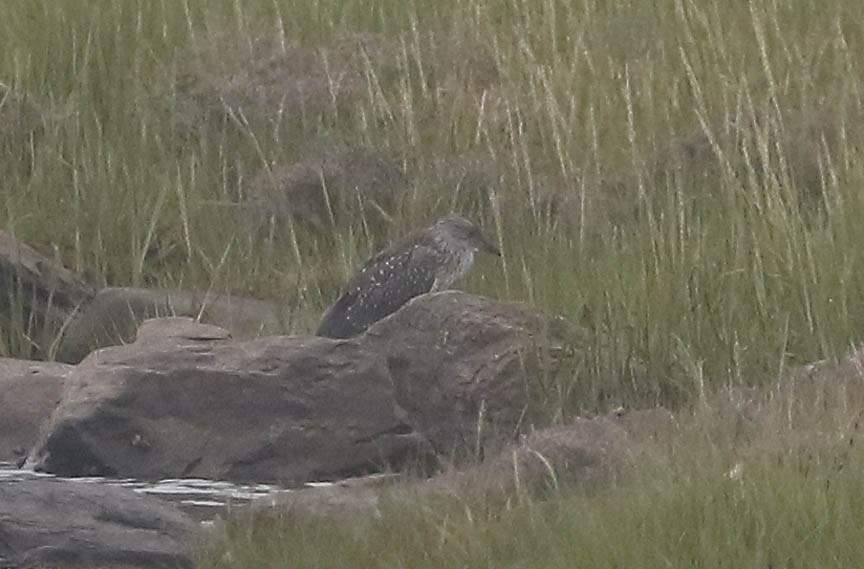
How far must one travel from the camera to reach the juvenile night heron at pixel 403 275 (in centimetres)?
838

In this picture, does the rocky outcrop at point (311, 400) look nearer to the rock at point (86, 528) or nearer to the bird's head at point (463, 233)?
the bird's head at point (463, 233)

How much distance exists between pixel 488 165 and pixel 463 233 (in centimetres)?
150

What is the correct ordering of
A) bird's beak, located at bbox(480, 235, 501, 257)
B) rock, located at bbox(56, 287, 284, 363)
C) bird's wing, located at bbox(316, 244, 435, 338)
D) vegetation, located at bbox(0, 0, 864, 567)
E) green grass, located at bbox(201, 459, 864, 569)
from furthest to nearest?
rock, located at bbox(56, 287, 284, 363)
bird's beak, located at bbox(480, 235, 501, 257)
bird's wing, located at bbox(316, 244, 435, 338)
vegetation, located at bbox(0, 0, 864, 567)
green grass, located at bbox(201, 459, 864, 569)

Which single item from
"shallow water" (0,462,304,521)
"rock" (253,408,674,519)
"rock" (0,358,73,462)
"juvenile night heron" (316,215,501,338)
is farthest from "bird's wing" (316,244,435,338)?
"rock" (253,408,674,519)

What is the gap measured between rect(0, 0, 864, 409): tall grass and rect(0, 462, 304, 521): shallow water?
121 centimetres

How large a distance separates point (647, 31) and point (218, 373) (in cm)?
490

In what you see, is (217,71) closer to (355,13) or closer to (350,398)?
(355,13)

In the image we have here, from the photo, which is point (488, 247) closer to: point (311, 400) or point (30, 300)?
point (311, 400)

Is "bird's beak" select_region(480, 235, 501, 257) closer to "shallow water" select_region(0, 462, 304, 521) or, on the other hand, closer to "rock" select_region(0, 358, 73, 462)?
"rock" select_region(0, 358, 73, 462)

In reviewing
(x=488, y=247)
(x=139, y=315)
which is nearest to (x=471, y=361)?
(x=488, y=247)

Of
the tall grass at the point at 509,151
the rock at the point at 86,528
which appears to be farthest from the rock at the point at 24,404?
the rock at the point at 86,528

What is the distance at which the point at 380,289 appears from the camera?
843cm

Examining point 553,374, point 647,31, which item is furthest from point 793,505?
point 647,31

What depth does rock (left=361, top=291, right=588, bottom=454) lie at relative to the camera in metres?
7.52
